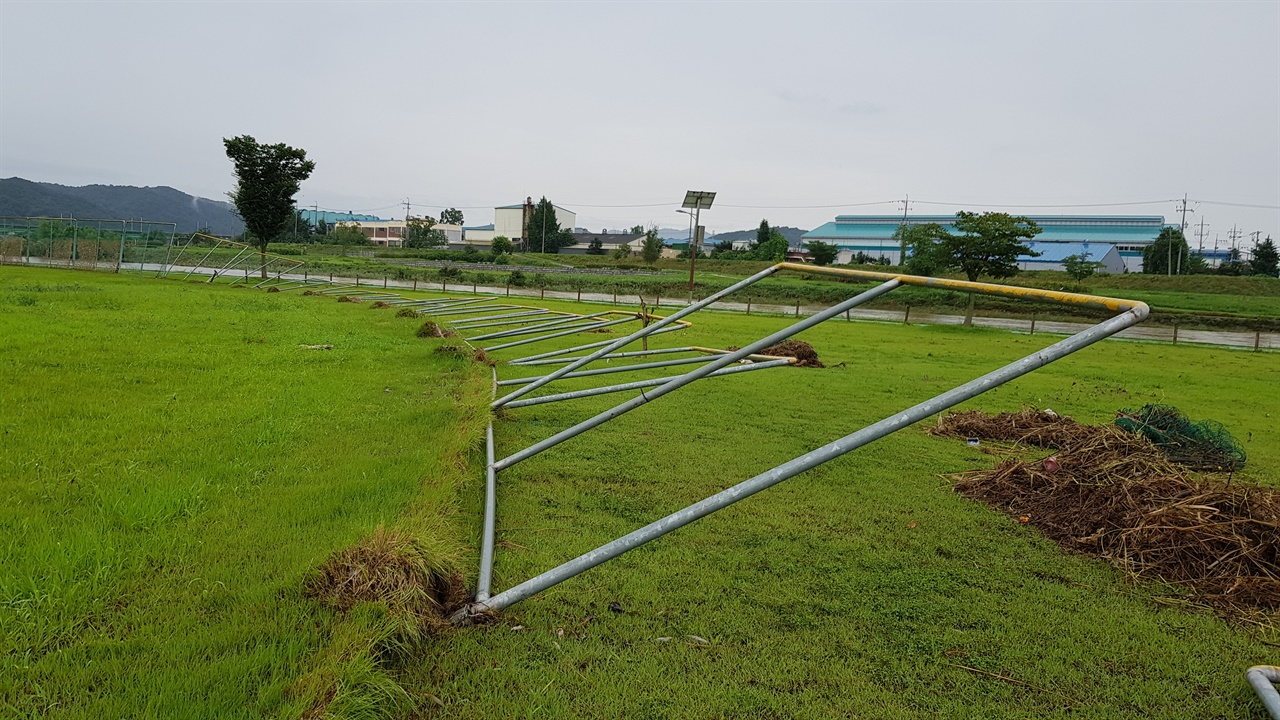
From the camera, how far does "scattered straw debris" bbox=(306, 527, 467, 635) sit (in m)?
2.93

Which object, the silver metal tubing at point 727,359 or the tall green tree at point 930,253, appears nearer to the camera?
the silver metal tubing at point 727,359

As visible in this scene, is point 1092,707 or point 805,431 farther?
point 805,431

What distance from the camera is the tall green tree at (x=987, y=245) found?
26.4 metres

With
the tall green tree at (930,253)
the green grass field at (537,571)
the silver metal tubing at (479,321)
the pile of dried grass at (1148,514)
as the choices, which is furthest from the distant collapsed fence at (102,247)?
the pile of dried grass at (1148,514)

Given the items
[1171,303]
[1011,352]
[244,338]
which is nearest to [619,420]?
[244,338]

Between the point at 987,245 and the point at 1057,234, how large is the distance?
74467 millimetres

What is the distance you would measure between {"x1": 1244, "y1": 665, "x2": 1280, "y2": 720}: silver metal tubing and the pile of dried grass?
1.31 meters

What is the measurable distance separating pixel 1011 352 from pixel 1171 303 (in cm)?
2934

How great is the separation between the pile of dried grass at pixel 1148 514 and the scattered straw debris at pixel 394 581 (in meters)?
3.90

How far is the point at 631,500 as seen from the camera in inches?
196

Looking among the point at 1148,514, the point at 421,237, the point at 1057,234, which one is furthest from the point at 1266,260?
the point at 421,237

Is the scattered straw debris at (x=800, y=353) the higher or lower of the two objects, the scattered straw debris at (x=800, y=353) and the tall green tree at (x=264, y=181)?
the lower

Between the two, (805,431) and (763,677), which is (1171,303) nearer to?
(805,431)

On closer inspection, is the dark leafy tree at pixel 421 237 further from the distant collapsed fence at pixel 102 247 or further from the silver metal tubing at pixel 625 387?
the silver metal tubing at pixel 625 387
